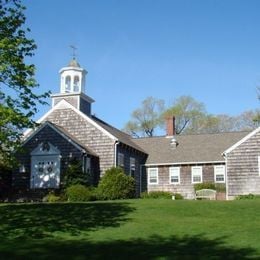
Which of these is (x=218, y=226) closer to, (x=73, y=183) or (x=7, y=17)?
(x=7, y=17)

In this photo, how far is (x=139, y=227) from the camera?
19.8 metres

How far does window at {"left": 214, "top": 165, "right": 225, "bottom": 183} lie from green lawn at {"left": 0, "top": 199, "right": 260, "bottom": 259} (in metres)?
13.1

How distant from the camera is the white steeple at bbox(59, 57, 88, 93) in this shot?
44.9 metres

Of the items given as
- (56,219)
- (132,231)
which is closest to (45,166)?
(56,219)

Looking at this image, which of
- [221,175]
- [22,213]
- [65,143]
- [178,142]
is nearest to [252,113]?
[178,142]

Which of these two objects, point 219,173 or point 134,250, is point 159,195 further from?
point 134,250

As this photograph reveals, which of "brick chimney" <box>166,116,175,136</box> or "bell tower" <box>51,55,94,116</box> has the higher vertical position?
"bell tower" <box>51,55,94,116</box>

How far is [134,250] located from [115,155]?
948 inches

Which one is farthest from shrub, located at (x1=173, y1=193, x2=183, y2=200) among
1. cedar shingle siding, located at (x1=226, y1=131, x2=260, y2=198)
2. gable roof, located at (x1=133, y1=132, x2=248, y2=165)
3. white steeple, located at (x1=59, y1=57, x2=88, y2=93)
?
white steeple, located at (x1=59, y1=57, x2=88, y2=93)

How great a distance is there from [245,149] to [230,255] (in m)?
24.4

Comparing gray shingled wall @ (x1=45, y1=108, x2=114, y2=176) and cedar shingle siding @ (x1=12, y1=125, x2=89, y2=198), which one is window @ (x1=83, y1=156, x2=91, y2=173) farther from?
gray shingled wall @ (x1=45, y1=108, x2=114, y2=176)

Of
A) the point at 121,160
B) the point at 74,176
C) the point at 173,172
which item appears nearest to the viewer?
the point at 74,176

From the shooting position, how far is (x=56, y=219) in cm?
2206

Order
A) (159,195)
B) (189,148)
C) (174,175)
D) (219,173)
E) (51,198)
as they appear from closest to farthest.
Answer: (51,198) → (159,195) → (219,173) → (174,175) → (189,148)
